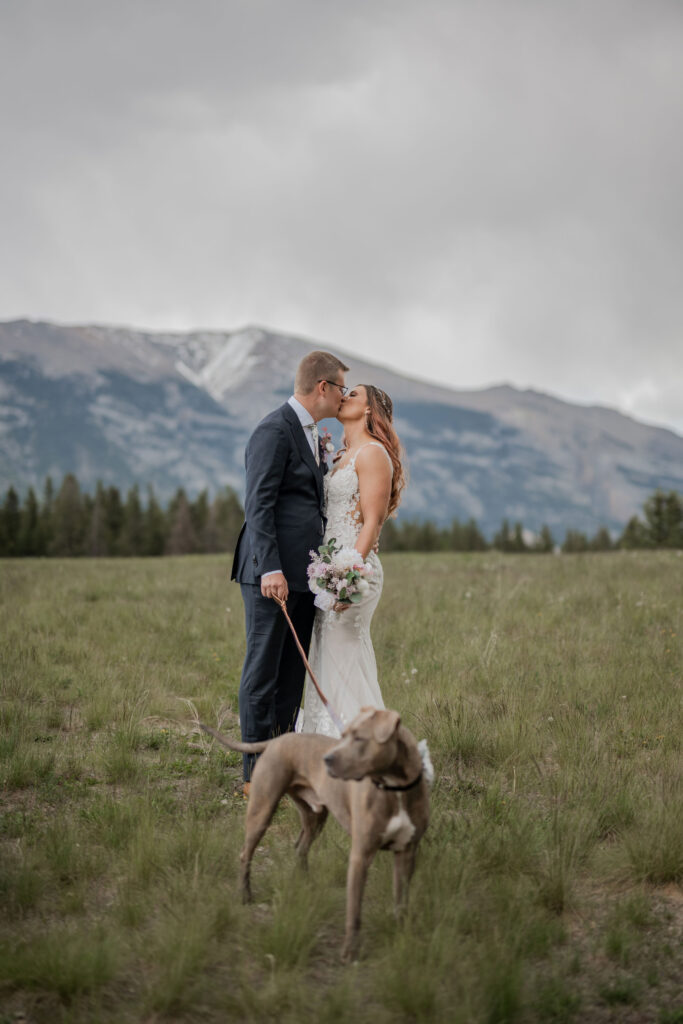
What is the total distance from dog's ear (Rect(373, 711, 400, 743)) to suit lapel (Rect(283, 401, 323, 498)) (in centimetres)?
256

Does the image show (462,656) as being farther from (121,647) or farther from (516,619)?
(121,647)

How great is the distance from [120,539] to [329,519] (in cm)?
9720

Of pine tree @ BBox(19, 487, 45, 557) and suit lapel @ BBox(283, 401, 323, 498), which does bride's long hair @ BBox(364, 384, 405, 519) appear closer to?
suit lapel @ BBox(283, 401, 323, 498)

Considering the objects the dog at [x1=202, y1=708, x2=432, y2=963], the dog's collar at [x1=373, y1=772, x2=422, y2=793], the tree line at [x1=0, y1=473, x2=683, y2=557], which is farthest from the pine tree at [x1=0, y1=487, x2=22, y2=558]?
the dog's collar at [x1=373, y1=772, x2=422, y2=793]

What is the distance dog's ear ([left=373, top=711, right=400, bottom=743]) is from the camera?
3.21m

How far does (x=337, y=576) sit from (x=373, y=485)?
28.3 inches

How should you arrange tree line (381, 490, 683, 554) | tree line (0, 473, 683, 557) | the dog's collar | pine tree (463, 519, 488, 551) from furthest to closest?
pine tree (463, 519, 488, 551)
tree line (0, 473, 683, 557)
tree line (381, 490, 683, 554)
the dog's collar

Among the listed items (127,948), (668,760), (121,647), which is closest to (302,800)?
(127,948)

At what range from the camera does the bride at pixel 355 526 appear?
538 centimetres

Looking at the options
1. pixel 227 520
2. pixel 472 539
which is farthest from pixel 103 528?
pixel 472 539

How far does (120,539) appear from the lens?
98625 millimetres

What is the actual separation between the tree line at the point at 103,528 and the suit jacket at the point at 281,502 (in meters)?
88.9

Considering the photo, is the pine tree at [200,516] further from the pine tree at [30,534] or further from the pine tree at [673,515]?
the pine tree at [673,515]

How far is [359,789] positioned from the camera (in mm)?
3457
